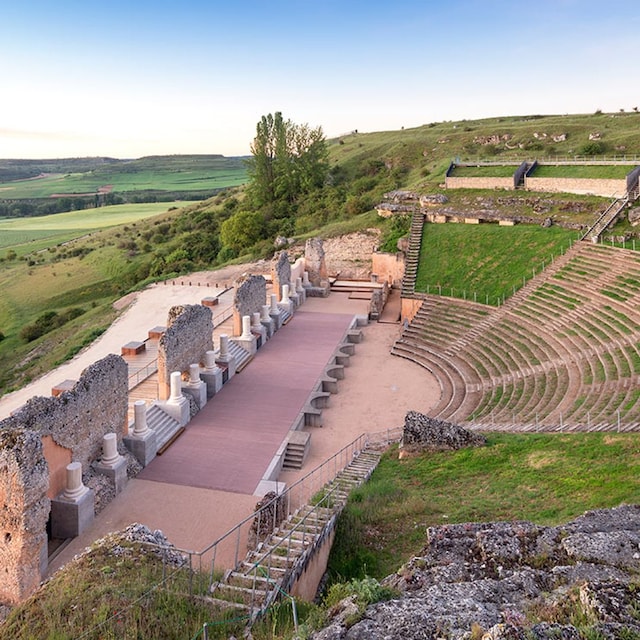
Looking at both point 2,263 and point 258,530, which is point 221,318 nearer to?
point 258,530

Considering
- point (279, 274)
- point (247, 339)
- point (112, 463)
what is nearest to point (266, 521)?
point (112, 463)

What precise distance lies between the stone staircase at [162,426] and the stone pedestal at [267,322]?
1027cm

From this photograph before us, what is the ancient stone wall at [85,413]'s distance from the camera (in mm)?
13812

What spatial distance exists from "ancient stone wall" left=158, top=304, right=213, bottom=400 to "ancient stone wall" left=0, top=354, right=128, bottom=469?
303 centimetres

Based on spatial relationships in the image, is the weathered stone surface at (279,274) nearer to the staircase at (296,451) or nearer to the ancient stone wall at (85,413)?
the staircase at (296,451)

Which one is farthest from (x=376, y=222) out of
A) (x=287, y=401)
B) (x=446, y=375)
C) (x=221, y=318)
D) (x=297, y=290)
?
(x=287, y=401)

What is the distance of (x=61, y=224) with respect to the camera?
328 ft

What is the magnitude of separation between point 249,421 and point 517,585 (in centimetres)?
1503

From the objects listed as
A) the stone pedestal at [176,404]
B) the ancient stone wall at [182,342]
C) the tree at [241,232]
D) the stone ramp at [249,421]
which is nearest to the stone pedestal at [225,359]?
→ the stone ramp at [249,421]

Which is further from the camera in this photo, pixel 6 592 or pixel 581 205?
pixel 581 205

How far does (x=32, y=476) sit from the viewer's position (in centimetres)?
1204

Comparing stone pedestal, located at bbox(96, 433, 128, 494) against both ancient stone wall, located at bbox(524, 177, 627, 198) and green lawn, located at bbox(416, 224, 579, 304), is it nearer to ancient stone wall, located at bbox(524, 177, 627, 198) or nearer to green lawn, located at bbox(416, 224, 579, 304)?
green lawn, located at bbox(416, 224, 579, 304)

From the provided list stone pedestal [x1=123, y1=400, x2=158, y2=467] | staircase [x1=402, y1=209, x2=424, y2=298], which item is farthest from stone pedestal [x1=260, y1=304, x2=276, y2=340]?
stone pedestal [x1=123, y1=400, x2=158, y2=467]

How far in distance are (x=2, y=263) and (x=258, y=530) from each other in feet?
233
